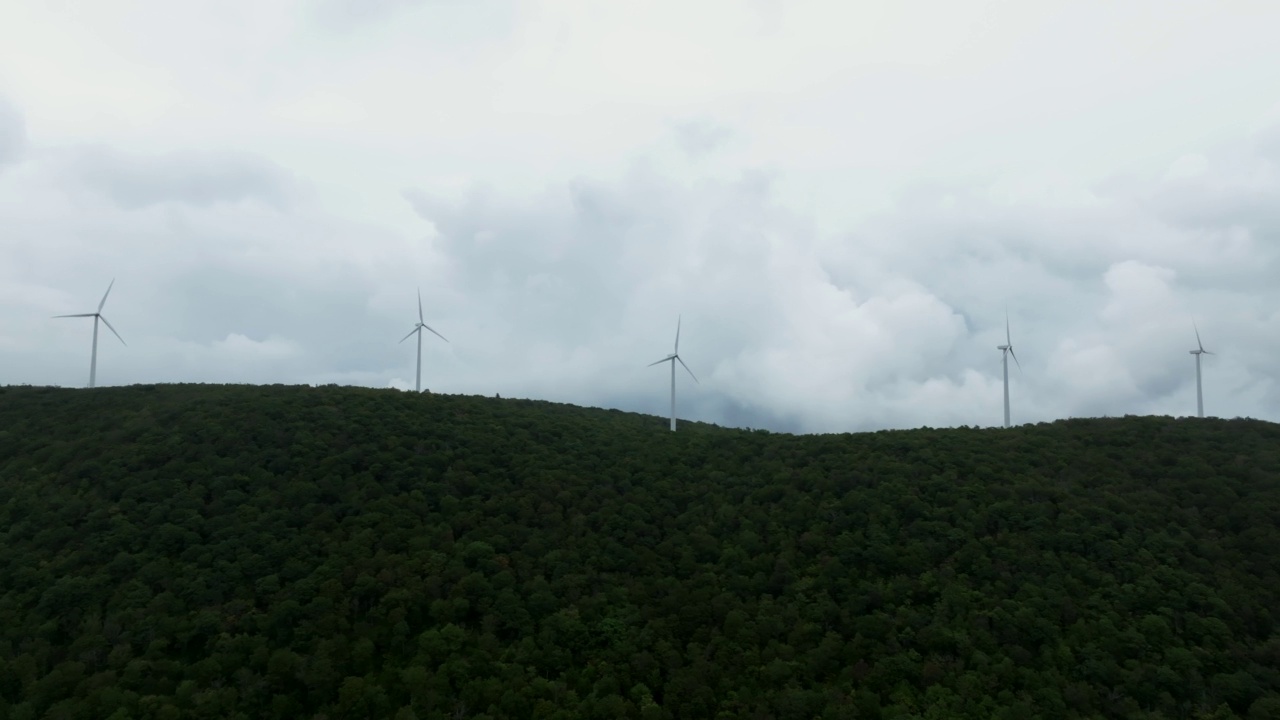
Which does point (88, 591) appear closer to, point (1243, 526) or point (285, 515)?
point (285, 515)

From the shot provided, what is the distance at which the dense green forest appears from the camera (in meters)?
39.1

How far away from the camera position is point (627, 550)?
173 ft

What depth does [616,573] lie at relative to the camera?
51000 millimetres

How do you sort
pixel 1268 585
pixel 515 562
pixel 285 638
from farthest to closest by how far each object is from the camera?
pixel 515 562, pixel 1268 585, pixel 285 638

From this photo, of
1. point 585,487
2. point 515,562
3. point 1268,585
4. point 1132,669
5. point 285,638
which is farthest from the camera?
point 585,487

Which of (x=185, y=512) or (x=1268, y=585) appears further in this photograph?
(x=185, y=512)

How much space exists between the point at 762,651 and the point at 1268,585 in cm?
2994

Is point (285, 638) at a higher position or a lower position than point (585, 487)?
lower

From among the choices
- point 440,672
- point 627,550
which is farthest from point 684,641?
point 440,672

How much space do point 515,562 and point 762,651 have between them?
663 inches

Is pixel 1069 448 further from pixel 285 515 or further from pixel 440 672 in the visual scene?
pixel 285 515

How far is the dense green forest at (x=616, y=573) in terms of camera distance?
39.1m

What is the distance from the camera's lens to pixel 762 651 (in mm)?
43031

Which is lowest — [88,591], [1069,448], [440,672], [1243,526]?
[440,672]
